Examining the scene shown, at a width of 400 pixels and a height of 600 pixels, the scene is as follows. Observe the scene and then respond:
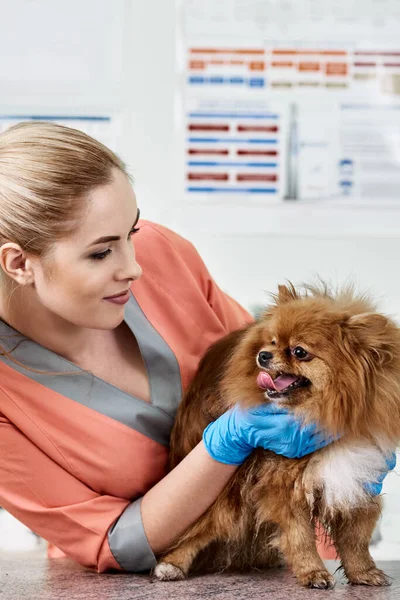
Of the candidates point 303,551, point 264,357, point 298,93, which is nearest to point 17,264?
point 264,357

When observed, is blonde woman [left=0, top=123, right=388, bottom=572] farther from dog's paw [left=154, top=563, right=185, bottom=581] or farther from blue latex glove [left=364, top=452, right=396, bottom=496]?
blue latex glove [left=364, top=452, right=396, bottom=496]

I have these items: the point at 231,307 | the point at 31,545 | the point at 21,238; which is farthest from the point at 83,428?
the point at 31,545

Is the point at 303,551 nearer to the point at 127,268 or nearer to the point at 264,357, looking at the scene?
the point at 264,357

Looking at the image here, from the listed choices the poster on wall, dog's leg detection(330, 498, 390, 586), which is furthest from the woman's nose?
the poster on wall

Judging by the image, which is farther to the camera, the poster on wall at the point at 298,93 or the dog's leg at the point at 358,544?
the poster on wall at the point at 298,93

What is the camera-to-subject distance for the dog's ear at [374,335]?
50.3 inches

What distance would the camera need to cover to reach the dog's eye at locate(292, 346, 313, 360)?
4.22 ft

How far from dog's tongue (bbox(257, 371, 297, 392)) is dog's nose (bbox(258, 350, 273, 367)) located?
0.06 feet

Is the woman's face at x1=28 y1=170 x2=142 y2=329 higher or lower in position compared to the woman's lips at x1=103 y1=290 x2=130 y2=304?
higher

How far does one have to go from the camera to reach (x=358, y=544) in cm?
133

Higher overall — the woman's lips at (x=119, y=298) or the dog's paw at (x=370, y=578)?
the woman's lips at (x=119, y=298)

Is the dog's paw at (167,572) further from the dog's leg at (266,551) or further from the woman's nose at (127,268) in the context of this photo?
the woman's nose at (127,268)

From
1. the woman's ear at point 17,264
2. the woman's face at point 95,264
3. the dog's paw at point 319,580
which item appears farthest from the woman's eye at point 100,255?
the dog's paw at point 319,580

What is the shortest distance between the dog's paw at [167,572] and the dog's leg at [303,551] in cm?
22
